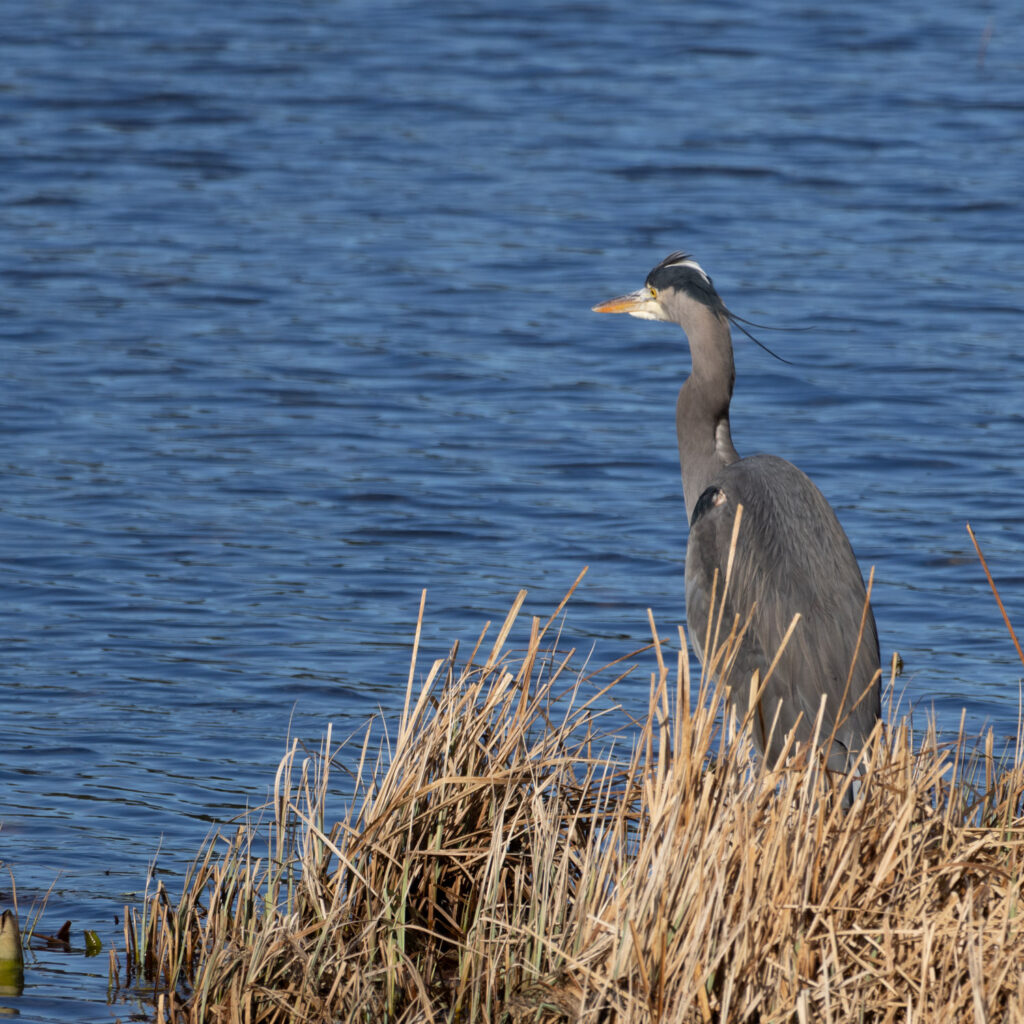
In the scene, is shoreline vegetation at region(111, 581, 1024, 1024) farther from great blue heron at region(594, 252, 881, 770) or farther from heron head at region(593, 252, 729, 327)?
heron head at region(593, 252, 729, 327)

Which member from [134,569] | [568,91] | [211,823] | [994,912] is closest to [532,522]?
[134,569]

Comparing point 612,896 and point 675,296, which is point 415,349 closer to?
point 675,296

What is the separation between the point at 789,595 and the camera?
5.19m

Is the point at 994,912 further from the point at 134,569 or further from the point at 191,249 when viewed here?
the point at 191,249

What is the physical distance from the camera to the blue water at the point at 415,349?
6.99m

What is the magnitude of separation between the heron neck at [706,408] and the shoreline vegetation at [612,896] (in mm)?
1611

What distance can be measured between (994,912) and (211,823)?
105 inches

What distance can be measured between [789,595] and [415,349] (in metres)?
6.13

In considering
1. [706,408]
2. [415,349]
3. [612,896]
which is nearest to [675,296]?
[706,408]

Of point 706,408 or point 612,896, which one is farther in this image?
point 706,408

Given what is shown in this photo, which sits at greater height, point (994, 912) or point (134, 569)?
point (994, 912)

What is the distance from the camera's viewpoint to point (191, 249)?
12.6m

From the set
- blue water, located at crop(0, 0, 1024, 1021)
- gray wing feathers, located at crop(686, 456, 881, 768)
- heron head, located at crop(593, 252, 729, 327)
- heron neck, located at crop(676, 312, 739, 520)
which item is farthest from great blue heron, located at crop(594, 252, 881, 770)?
blue water, located at crop(0, 0, 1024, 1021)

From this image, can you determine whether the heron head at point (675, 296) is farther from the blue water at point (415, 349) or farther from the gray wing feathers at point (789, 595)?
the blue water at point (415, 349)
